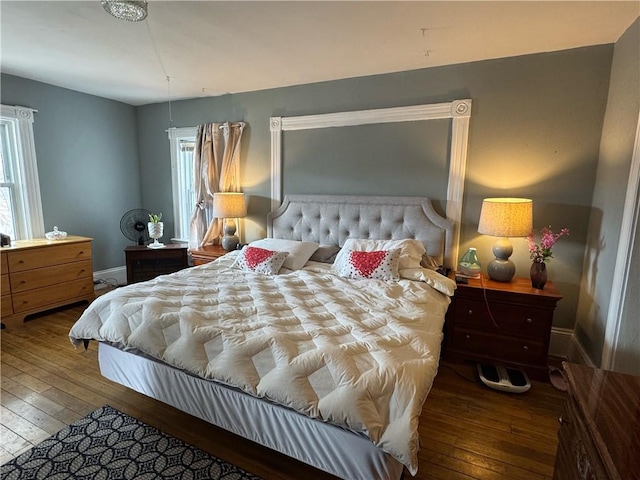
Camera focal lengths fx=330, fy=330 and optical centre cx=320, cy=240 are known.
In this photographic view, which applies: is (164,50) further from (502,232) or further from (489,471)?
(489,471)

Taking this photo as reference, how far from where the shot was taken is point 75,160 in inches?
159

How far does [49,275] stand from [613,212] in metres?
4.97

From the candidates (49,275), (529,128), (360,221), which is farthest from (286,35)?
(49,275)

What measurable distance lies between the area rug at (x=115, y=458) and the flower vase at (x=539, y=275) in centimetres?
230

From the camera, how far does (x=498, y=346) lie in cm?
252

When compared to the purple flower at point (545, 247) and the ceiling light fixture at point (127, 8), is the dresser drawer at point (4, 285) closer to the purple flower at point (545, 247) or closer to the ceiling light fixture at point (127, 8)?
the ceiling light fixture at point (127, 8)

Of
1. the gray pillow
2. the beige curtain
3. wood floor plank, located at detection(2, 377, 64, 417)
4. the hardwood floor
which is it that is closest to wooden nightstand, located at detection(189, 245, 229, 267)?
the beige curtain

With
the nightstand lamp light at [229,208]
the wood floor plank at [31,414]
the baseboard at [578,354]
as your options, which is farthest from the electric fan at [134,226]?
the baseboard at [578,354]

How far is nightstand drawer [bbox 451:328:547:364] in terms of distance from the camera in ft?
7.98

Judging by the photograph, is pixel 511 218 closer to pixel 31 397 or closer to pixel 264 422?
pixel 264 422

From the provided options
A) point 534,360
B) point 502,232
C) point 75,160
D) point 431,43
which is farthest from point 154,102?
point 534,360

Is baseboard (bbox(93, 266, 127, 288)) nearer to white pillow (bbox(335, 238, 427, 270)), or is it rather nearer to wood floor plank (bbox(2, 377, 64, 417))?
wood floor plank (bbox(2, 377, 64, 417))

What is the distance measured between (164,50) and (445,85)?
240 cm

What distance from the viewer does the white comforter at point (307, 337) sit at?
1280 millimetres
